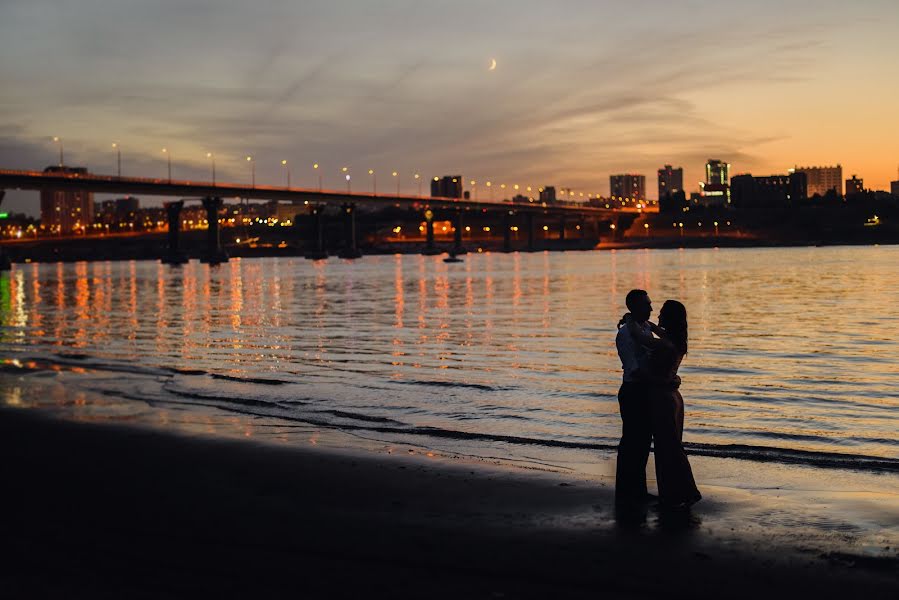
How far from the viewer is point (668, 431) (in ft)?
31.8

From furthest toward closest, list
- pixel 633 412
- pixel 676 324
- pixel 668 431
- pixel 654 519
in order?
pixel 633 412 < pixel 668 431 < pixel 654 519 < pixel 676 324

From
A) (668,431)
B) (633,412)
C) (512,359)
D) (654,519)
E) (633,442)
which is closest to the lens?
(654,519)

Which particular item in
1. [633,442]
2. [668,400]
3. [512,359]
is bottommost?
[512,359]

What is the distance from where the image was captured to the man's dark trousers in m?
9.91

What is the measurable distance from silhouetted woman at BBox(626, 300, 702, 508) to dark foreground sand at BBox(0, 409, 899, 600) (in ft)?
1.35

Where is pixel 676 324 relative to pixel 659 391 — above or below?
above

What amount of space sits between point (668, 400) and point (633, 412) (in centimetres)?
47

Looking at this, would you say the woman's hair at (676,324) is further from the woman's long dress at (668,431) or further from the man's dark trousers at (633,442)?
the man's dark trousers at (633,442)

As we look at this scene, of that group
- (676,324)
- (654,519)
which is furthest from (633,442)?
(676,324)

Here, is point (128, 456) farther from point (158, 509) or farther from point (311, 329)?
point (311, 329)

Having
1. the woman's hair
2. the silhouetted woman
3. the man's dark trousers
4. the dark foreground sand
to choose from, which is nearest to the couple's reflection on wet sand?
the dark foreground sand

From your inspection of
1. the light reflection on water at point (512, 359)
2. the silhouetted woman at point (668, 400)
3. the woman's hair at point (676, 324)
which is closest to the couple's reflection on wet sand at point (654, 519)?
the silhouetted woman at point (668, 400)

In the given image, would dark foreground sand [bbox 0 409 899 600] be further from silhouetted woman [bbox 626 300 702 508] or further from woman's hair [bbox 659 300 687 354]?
woman's hair [bbox 659 300 687 354]

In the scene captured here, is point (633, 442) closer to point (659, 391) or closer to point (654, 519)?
point (659, 391)
